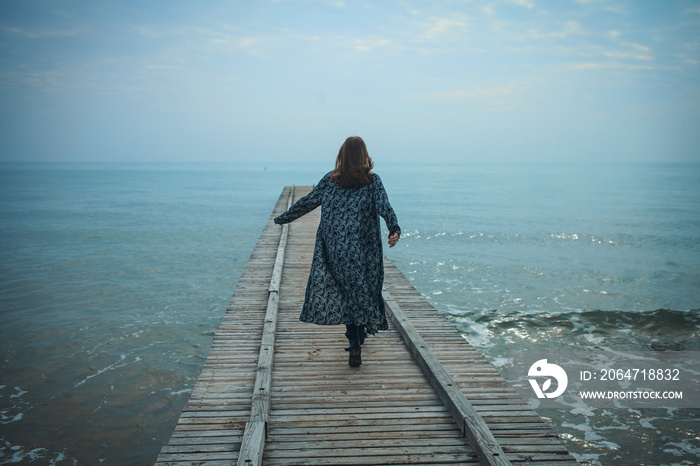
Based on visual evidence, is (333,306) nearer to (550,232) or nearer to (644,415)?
Result: (644,415)

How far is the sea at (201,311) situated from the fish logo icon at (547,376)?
0.47m

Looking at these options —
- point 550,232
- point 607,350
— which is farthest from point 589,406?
point 550,232

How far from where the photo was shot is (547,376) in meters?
6.88

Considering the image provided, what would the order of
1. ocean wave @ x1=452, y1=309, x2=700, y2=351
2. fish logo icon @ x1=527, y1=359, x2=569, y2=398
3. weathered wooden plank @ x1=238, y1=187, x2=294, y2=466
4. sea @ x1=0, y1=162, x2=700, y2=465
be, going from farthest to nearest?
1. ocean wave @ x1=452, y1=309, x2=700, y2=351
2. fish logo icon @ x1=527, y1=359, x2=569, y2=398
3. sea @ x1=0, y1=162, x2=700, y2=465
4. weathered wooden plank @ x1=238, y1=187, x2=294, y2=466

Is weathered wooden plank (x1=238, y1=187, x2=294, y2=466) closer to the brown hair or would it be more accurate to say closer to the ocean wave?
the brown hair

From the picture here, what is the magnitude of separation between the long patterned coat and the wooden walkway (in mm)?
595

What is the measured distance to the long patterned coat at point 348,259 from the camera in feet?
13.6

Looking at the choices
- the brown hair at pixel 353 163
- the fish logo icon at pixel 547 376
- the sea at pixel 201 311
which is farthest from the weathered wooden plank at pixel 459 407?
the fish logo icon at pixel 547 376

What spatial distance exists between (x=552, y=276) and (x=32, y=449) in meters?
13.3

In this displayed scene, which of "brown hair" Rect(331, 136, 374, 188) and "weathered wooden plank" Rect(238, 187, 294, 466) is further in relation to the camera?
"brown hair" Rect(331, 136, 374, 188)

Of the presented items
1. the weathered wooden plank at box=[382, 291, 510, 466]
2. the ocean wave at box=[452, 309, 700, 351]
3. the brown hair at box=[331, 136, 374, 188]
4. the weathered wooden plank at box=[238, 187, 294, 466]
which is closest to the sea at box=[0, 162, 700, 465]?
the ocean wave at box=[452, 309, 700, 351]

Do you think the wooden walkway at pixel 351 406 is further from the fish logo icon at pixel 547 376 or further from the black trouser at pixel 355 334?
the fish logo icon at pixel 547 376

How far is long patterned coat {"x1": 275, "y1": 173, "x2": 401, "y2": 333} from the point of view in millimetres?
4148

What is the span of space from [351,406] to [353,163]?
6.56 feet
